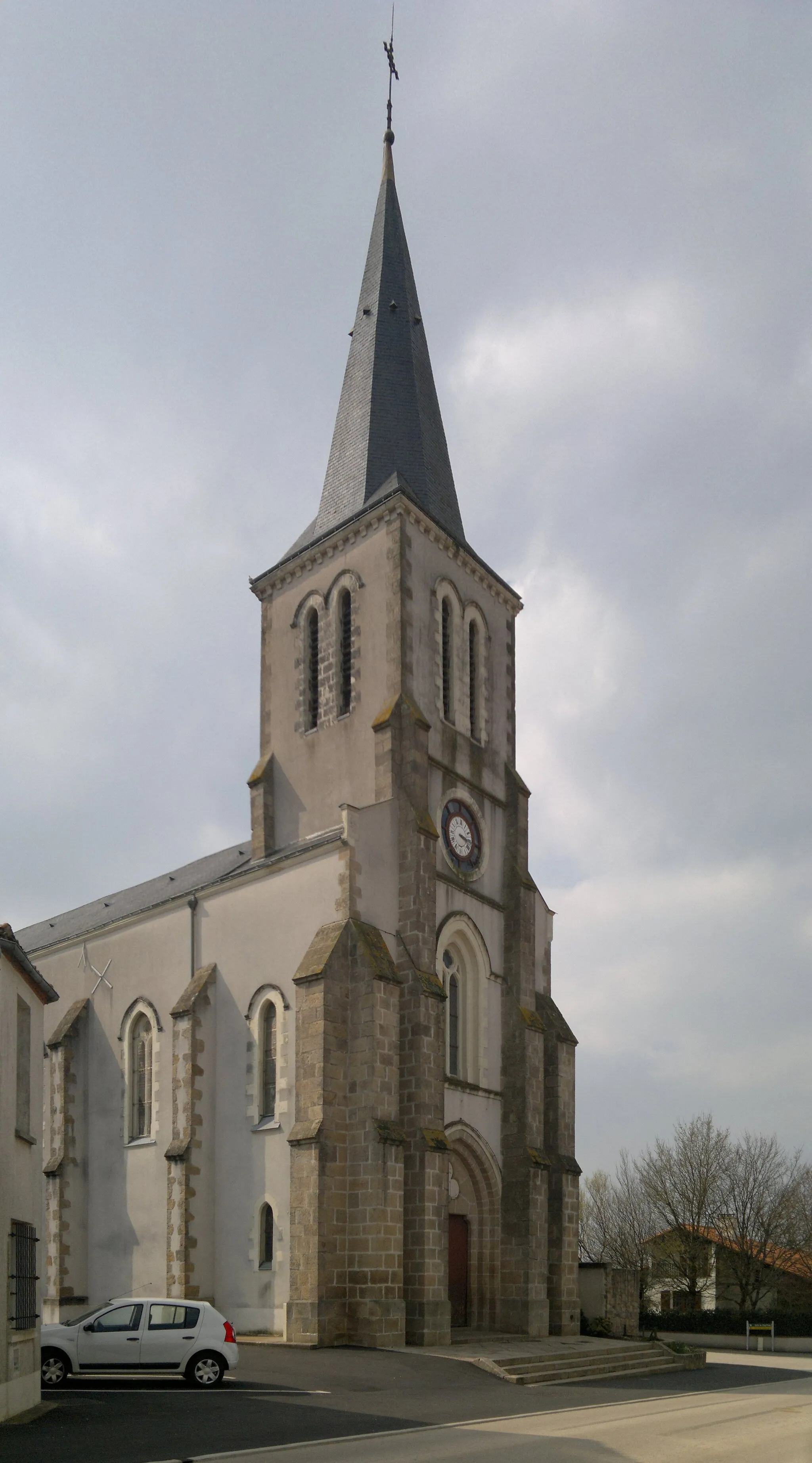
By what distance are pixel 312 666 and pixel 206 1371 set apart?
16674mm

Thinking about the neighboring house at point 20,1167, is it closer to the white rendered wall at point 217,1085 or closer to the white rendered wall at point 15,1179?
the white rendered wall at point 15,1179

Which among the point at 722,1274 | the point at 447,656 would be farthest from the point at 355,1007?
the point at 722,1274

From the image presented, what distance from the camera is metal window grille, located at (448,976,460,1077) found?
1024 inches

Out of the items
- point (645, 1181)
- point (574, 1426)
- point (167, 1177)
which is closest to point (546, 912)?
point (167, 1177)

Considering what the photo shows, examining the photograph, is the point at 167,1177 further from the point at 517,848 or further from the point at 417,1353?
the point at 517,848

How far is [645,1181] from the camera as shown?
162ft

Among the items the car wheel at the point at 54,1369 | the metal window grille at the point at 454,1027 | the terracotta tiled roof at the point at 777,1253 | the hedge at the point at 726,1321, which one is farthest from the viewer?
the terracotta tiled roof at the point at 777,1253

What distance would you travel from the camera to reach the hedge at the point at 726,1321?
3925cm

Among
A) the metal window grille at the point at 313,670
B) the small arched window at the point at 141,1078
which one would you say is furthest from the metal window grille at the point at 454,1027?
the small arched window at the point at 141,1078

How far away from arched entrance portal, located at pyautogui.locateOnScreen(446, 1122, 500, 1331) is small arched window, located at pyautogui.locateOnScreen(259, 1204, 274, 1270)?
12.6 feet

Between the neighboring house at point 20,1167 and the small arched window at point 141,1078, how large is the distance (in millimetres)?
12335

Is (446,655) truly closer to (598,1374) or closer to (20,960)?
(598,1374)

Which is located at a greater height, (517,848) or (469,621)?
(469,621)

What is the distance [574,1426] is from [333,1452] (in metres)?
3.81
